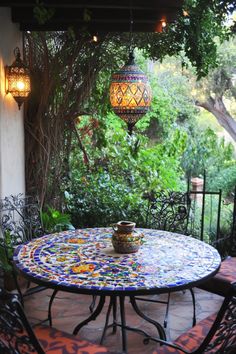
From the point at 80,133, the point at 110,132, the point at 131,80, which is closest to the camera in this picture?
the point at 131,80

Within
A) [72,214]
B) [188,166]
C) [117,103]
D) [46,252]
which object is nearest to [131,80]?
[117,103]

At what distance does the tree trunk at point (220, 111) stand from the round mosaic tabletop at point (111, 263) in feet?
20.8

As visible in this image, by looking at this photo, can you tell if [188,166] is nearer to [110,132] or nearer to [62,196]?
[110,132]

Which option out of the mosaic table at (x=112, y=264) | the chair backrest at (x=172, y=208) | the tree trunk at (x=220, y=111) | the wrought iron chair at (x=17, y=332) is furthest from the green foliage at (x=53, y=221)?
the tree trunk at (x=220, y=111)

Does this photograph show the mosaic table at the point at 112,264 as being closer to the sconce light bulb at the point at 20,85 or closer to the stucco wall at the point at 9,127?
the stucco wall at the point at 9,127

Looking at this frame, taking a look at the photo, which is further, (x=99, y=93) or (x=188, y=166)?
Answer: (x=188, y=166)

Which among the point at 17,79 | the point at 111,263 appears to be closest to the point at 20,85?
the point at 17,79

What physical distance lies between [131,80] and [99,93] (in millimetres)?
2070

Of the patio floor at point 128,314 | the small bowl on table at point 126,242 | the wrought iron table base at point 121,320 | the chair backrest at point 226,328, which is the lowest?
the patio floor at point 128,314

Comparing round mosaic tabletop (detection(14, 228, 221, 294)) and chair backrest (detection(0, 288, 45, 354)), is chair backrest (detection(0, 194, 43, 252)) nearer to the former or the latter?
round mosaic tabletop (detection(14, 228, 221, 294))

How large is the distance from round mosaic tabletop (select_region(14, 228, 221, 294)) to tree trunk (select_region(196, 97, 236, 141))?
6348 mm

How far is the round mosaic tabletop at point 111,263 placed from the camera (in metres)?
2.11

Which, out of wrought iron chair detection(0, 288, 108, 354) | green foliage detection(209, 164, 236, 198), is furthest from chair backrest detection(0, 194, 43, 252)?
green foliage detection(209, 164, 236, 198)

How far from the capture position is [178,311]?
3279 mm
